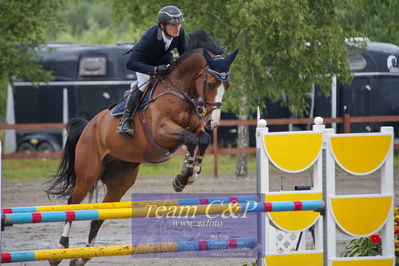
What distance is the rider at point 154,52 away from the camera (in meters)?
5.55

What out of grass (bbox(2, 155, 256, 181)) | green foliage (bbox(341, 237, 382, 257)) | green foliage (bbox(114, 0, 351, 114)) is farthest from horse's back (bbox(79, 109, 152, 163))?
grass (bbox(2, 155, 256, 181))

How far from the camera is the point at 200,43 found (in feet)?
19.0

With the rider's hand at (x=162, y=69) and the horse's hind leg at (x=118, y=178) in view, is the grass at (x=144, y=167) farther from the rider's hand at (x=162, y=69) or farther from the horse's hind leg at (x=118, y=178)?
the rider's hand at (x=162, y=69)

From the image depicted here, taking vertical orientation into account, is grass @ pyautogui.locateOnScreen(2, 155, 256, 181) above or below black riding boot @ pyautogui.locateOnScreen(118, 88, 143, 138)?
below

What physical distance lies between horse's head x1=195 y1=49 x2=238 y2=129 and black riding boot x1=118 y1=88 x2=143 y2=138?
28.9 inches

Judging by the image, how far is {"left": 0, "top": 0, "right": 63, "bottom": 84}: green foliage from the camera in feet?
39.0

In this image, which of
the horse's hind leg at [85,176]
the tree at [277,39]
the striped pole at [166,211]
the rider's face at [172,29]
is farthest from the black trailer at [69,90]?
the striped pole at [166,211]

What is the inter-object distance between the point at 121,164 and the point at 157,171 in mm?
7798

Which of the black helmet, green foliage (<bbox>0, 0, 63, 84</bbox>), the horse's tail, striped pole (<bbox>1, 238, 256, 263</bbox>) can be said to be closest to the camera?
striped pole (<bbox>1, 238, 256, 263</bbox>)

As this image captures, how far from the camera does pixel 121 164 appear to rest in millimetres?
6367

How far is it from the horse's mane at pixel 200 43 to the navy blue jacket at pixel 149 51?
75 millimetres

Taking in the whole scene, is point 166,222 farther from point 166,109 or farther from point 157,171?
point 157,171

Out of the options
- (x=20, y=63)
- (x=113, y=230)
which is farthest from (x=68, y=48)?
(x=113, y=230)

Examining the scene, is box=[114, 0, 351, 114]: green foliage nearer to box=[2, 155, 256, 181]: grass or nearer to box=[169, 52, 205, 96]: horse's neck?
box=[2, 155, 256, 181]: grass
